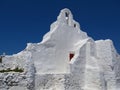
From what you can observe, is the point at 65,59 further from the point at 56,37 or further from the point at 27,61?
the point at 27,61

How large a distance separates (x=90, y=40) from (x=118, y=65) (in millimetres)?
3889

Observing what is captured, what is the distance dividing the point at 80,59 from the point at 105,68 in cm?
267

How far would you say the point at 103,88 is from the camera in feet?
77.9

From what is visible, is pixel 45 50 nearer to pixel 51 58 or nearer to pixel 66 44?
pixel 51 58

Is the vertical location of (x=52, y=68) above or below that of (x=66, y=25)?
below

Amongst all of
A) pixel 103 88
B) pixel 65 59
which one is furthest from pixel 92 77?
pixel 65 59

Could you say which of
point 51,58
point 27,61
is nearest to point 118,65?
point 51,58

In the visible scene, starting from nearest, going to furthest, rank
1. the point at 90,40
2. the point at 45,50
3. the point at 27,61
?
1. the point at 27,61
2. the point at 45,50
3. the point at 90,40

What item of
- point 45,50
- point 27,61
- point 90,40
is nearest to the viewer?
point 27,61

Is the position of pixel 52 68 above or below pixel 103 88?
above

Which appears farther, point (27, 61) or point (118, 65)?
point (118, 65)

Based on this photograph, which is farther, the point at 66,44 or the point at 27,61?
the point at 66,44

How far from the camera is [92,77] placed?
2420 centimetres

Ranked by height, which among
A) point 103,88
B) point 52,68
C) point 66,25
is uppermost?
point 66,25
